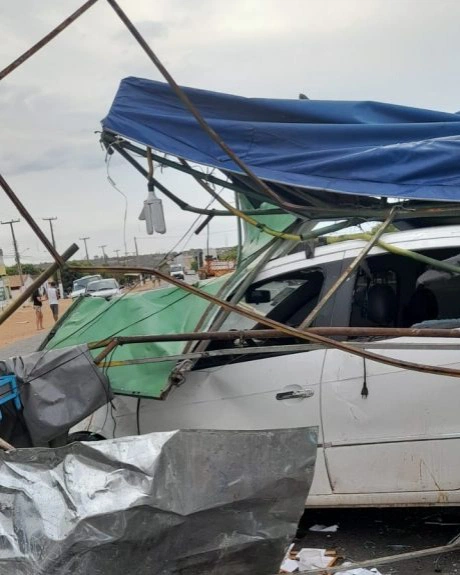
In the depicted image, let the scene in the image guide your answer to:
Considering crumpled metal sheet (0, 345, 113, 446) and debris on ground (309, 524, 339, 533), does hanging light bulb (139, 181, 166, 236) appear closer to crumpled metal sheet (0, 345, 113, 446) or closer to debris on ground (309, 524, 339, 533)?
crumpled metal sheet (0, 345, 113, 446)

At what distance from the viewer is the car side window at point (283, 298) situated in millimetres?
4277

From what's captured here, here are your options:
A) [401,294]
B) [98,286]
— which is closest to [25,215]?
[401,294]

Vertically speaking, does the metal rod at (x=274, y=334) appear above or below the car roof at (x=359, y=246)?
below

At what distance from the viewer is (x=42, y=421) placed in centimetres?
358

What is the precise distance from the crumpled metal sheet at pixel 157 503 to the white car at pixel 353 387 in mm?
959

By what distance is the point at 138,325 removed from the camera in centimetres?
442

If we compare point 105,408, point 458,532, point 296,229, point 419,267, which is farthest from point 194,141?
point 458,532

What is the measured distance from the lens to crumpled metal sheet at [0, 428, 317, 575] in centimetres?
256

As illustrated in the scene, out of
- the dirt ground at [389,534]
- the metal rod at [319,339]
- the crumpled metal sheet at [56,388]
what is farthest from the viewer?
the dirt ground at [389,534]

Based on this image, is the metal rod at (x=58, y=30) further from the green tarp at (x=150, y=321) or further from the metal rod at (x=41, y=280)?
the green tarp at (x=150, y=321)

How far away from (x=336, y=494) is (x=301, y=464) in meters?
1.20

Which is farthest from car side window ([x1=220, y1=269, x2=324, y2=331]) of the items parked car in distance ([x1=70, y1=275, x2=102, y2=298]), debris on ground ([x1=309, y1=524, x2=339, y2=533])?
parked car in distance ([x1=70, y1=275, x2=102, y2=298])

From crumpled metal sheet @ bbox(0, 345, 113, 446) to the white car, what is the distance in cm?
71

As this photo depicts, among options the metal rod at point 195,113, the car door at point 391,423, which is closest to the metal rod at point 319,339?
the car door at point 391,423
